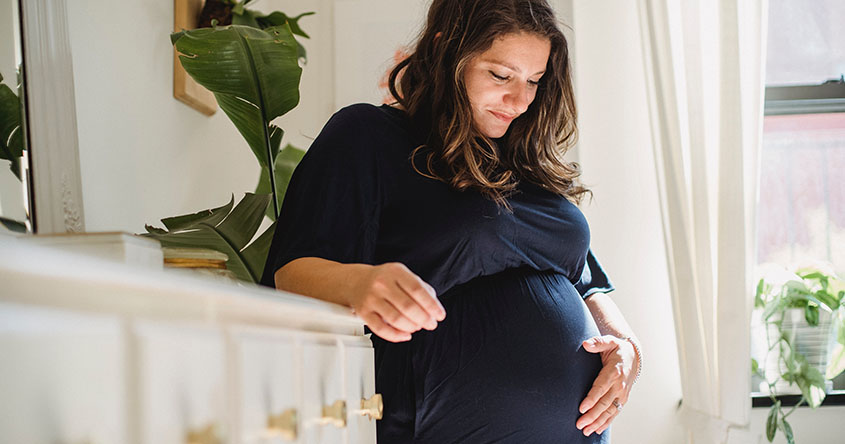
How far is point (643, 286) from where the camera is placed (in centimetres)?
244

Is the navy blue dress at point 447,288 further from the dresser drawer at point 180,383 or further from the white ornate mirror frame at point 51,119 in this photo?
the dresser drawer at point 180,383

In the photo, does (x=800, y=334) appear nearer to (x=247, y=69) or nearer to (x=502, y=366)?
(x=502, y=366)

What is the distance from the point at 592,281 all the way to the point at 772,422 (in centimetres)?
120

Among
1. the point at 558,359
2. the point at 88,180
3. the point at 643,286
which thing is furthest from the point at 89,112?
the point at 643,286

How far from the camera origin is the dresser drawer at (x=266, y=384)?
0.44 meters

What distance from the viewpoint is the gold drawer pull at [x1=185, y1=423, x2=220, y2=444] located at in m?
0.38

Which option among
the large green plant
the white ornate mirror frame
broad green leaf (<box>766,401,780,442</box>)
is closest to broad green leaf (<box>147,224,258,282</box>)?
the large green plant

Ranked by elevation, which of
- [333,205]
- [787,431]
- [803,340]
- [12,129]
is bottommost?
[787,431]

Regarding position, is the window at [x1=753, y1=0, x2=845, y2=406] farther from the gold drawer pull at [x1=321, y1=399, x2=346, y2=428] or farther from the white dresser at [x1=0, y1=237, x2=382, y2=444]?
the white dresser at [x1=0, y1=237, x2=382, y2=444]

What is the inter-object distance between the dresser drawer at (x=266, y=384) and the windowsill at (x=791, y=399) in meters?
2.30

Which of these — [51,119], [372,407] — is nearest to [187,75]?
[51,119]

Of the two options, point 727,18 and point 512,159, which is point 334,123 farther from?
point 727,18

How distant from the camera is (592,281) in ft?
4.91

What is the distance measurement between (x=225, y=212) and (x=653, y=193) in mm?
1496
